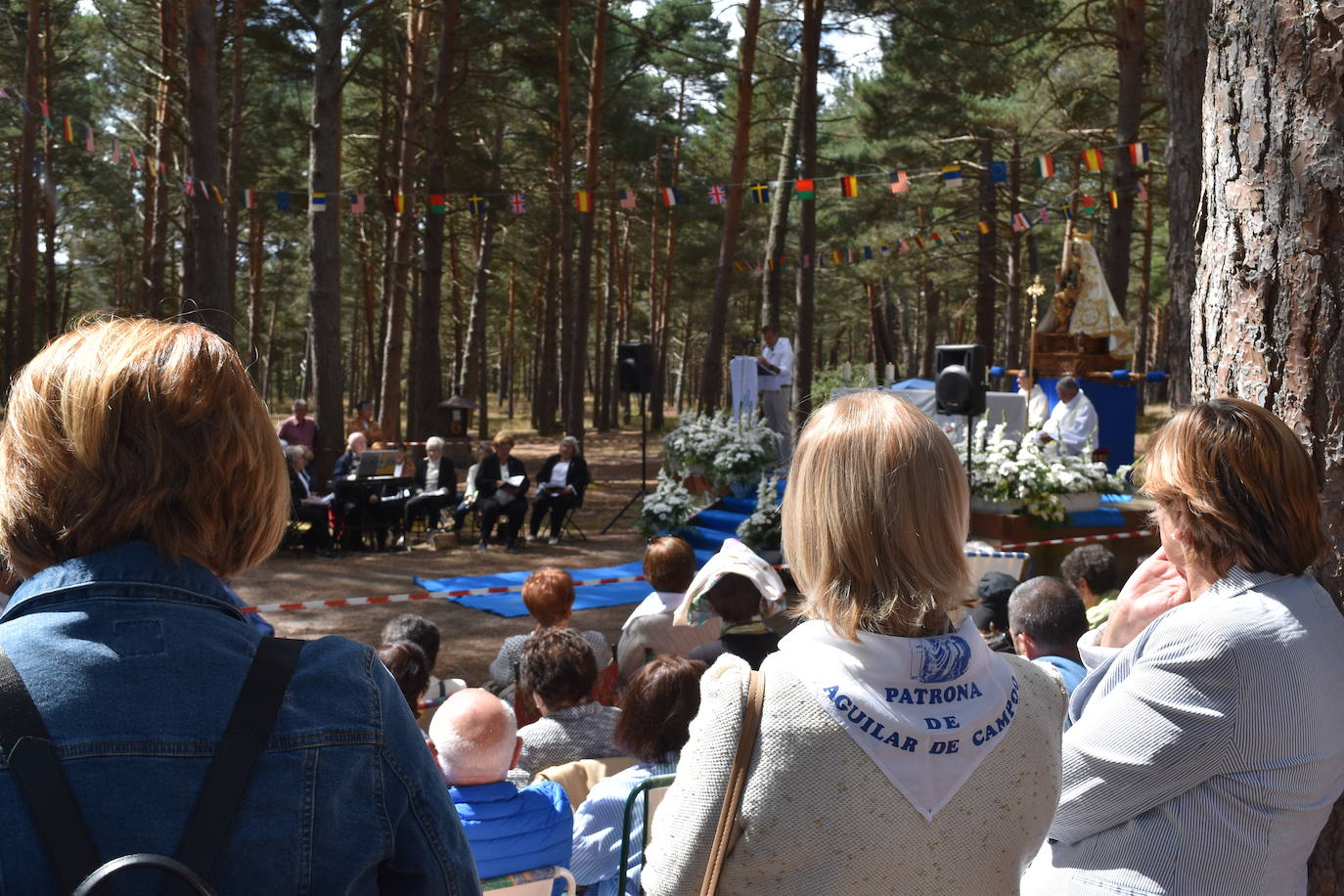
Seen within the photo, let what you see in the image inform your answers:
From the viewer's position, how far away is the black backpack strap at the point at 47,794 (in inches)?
34.1

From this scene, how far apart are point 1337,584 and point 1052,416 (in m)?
8.92

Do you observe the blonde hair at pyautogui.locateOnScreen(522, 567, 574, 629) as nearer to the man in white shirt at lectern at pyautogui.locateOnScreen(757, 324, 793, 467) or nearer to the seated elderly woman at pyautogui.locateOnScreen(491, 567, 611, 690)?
the seated elderly woman at pyautogui.locateOnScreen(491, 567, 611, 690)

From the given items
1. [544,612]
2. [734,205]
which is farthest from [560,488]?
[544,612]

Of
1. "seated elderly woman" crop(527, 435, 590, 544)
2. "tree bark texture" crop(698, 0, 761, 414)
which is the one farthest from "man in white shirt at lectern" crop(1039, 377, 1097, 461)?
"tree bark texture" crop(698, 0, 761, 414)

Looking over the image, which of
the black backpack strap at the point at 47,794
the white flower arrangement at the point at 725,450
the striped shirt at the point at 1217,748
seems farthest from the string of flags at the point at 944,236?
the black backpack strap at the point at 47,794

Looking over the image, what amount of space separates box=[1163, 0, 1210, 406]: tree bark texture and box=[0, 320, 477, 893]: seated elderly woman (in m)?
8.78

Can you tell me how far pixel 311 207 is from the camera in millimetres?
12469

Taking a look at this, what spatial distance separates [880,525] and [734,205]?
16.1m

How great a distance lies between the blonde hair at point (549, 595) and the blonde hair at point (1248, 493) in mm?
3260

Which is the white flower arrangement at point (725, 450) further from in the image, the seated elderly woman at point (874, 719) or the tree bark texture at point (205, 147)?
the seated elderly woman at point (874, 719)

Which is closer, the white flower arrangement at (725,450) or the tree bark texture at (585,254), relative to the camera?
the white flower arrangement at (725,450)

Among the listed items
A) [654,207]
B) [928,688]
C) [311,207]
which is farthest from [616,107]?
[928,688]

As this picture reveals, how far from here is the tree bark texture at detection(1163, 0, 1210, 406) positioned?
8.48 metres

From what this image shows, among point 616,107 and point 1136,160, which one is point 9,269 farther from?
point 1136,160
